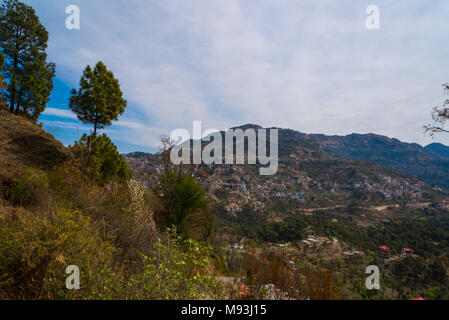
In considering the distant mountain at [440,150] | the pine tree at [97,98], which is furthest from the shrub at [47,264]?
the distant mountain at [440,150]

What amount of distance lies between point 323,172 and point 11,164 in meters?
87.3

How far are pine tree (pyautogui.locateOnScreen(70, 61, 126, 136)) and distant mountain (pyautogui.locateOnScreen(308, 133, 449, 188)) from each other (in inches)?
4782

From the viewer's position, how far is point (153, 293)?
2.85 m

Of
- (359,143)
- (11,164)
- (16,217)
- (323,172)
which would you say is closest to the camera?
(16,217)

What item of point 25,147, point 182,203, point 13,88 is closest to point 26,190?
point 182,203

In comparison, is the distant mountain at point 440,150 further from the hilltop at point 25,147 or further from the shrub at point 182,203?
the hilltop at point 25,147

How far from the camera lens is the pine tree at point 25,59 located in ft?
39.6

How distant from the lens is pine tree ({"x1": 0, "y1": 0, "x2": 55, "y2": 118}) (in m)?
12.1

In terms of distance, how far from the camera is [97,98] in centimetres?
1288

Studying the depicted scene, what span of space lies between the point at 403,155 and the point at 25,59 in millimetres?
194774

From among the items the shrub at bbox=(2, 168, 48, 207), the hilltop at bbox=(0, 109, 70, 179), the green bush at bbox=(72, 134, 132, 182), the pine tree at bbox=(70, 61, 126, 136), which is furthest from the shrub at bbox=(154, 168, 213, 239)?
the pine tree at bbox=(70, 61, 126, 136)

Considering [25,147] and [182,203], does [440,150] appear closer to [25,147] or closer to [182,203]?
[182,203]
